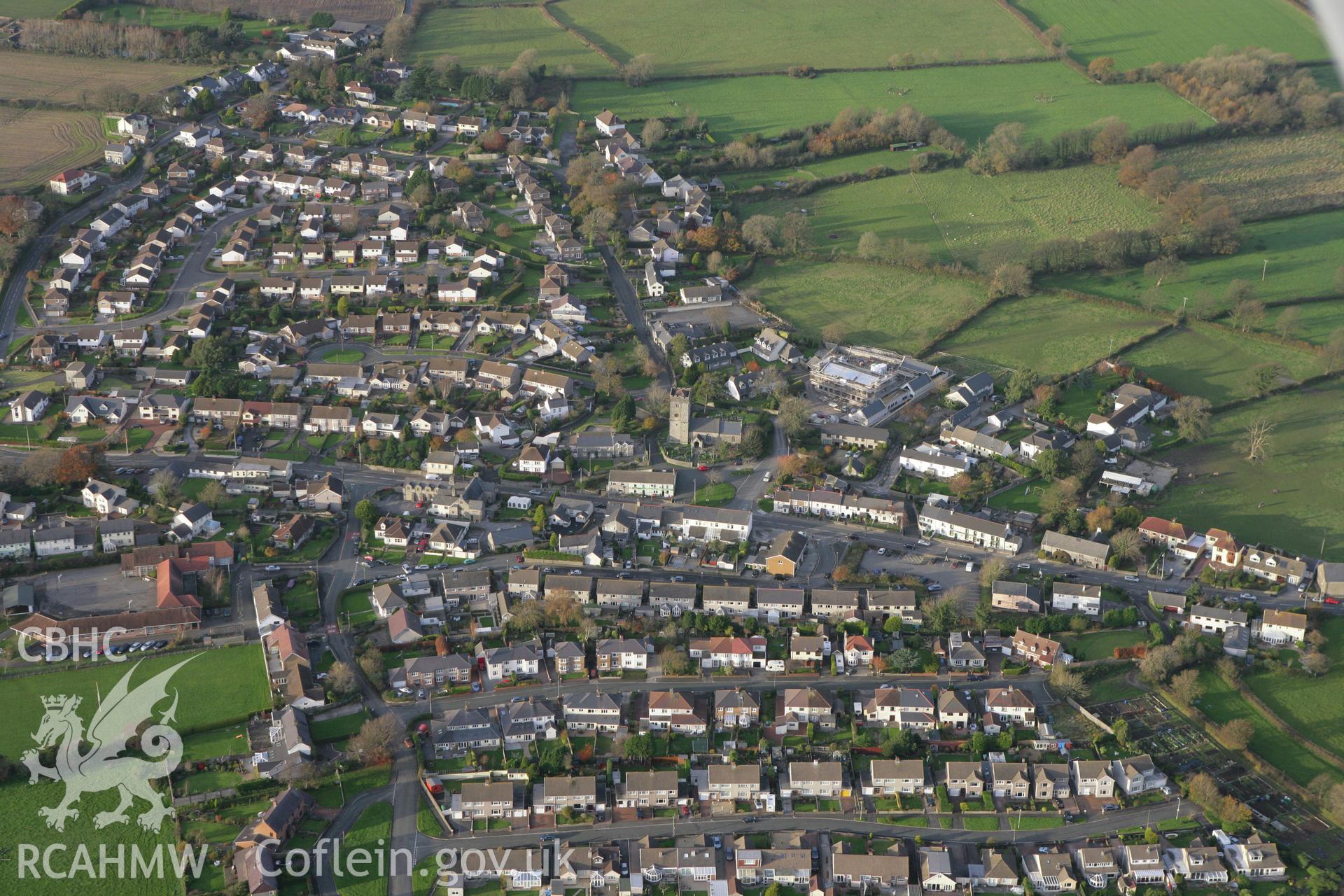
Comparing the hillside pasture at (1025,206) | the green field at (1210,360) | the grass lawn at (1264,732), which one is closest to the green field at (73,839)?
the grass lawn at (1264,732)

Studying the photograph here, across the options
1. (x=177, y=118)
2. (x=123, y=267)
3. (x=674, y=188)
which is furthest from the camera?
(x=177, y=118)

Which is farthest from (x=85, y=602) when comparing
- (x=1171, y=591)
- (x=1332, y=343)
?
(x=1332, y=343)

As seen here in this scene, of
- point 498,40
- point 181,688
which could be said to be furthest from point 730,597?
point 498,40

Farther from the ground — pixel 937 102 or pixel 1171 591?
pixel 937 102

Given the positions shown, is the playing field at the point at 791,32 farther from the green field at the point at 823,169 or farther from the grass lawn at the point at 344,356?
the grass lawn at the point at 344,356

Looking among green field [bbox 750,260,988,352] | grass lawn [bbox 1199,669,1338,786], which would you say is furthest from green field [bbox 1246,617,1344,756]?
green field [bbox 750,260,988,352]

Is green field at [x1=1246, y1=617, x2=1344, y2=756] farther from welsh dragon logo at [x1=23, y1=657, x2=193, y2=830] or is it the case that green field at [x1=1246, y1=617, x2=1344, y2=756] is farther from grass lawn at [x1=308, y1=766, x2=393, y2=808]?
welsh dragon logo at [x1=23, y1=657, x2=193, y2=830]

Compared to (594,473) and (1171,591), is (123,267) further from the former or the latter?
(1171,591)
